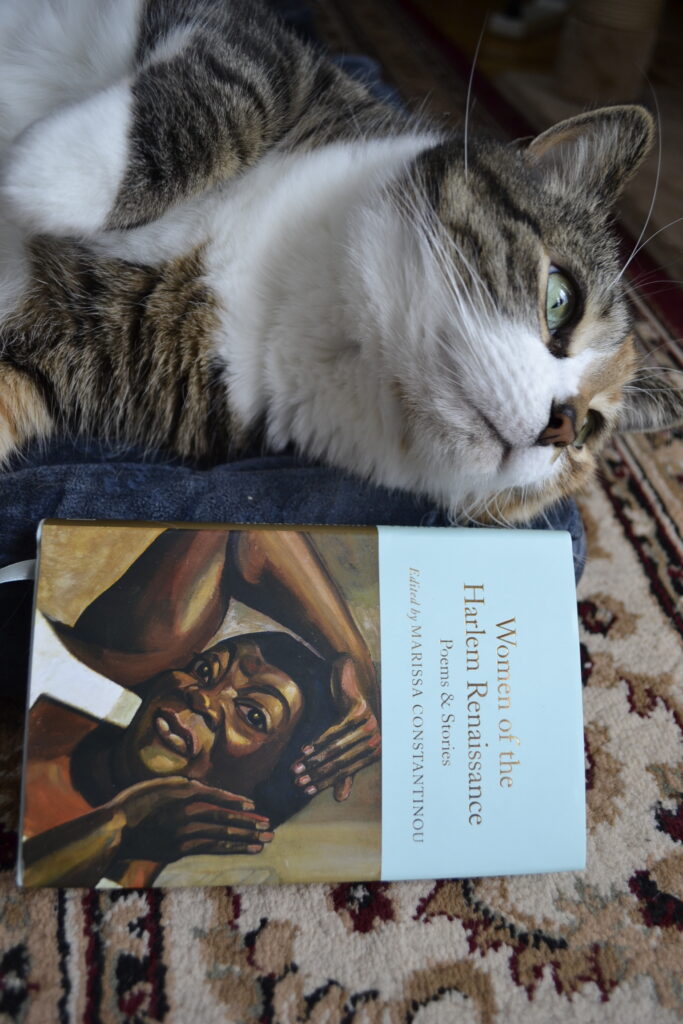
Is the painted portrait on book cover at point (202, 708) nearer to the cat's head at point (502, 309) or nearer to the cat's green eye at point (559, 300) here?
the cat's head at point (502, 309)

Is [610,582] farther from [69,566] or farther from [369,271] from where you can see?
[69,566]

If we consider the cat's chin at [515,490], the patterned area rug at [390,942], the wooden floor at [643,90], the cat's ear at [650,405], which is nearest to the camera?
the patterned area rug at [390,942]

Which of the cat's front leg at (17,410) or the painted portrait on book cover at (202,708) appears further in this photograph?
the cat's front leg at (17,410)

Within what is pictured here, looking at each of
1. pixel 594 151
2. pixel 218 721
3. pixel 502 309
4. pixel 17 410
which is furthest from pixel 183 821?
pixel 594 151

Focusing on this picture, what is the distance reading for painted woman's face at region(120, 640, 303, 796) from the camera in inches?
28.5

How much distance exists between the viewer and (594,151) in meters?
0.94

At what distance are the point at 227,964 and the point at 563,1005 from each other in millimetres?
337

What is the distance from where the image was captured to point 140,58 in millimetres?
897

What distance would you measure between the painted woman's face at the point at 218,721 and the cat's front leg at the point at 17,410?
0.34 m

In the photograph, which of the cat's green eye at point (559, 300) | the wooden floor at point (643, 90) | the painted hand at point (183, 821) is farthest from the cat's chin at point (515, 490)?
the wooden floor at point (643, 90)

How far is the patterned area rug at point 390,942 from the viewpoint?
2.28 feet

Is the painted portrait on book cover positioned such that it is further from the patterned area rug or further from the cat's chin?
the cat's chin

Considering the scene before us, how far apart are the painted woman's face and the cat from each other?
0.92 ft

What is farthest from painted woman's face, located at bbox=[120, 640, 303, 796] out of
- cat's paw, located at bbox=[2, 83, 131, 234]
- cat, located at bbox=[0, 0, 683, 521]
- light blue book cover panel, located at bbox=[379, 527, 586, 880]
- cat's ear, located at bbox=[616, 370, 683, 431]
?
cat's ear, located at bbox=[616, 370, 683, 431]
